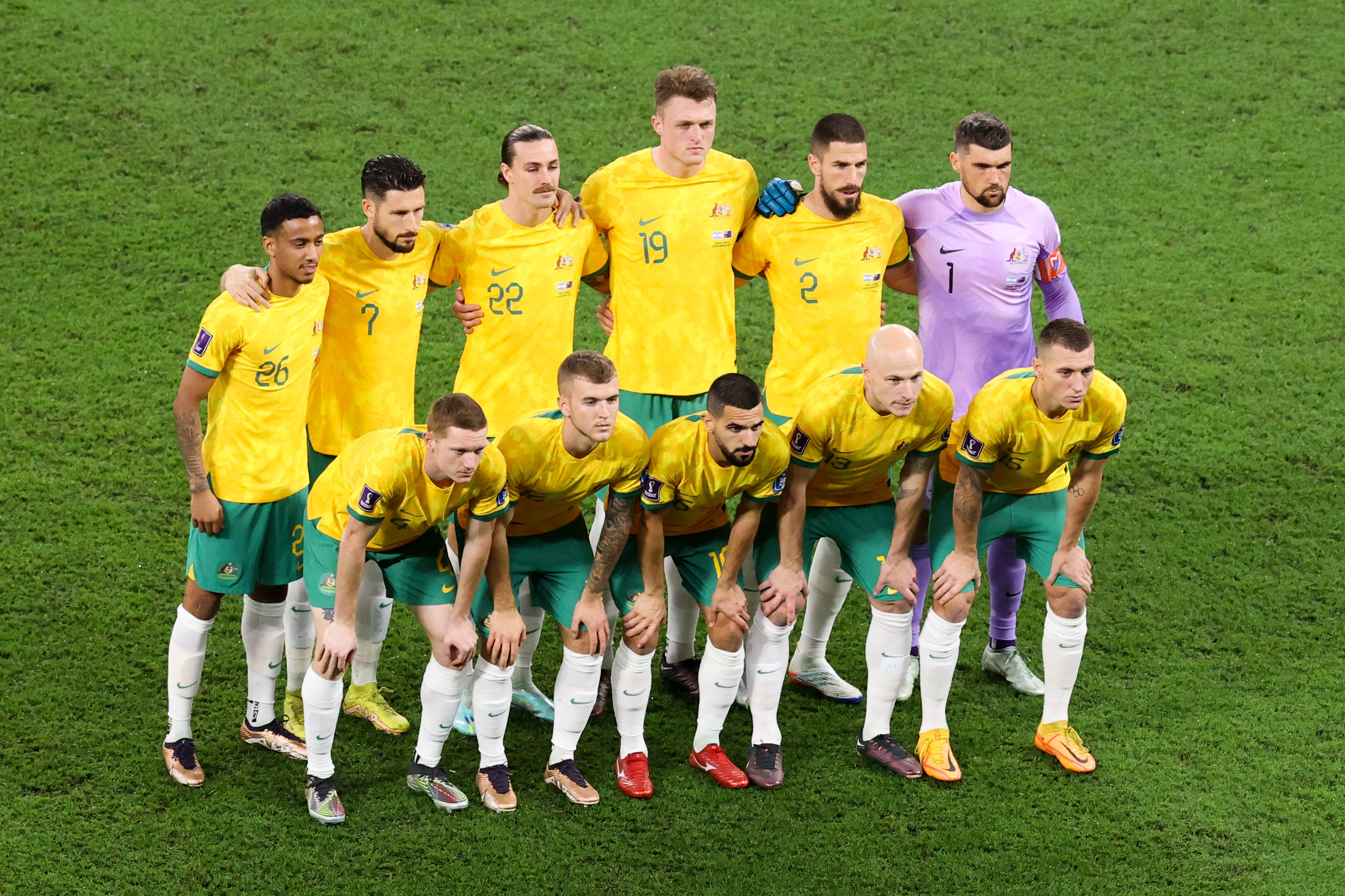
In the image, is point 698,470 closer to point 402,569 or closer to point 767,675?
point 767,675

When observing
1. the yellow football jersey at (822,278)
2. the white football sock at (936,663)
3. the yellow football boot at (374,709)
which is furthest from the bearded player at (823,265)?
the yellow football boot at (374,709)

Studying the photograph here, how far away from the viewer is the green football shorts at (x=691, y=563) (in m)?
5.97

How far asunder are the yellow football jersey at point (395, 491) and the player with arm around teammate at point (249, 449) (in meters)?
0.26

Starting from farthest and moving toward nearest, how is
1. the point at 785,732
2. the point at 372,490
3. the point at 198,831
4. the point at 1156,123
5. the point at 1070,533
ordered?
the point at 1156,123 → the point at 785,732 → the point at 1070,533 → the point at 198,831 → the point at 372,490

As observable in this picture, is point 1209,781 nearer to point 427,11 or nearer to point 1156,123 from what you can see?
point 1156,123

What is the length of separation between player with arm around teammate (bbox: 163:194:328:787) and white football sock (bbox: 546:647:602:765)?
3.72ft

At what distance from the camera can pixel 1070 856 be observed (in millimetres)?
5691

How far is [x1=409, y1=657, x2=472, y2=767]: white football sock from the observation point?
572 cm

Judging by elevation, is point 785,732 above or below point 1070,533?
below

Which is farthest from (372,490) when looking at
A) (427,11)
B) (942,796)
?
(427,11)

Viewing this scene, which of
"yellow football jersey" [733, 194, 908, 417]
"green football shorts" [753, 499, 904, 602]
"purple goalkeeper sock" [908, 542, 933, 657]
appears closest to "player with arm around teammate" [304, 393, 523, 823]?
"green football shorts" [753, 499, 904, 602]

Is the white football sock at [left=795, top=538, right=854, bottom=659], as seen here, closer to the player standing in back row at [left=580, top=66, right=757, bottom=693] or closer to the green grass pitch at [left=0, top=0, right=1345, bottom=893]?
the green grass pitch at [left=0, top=0, right=1345, bottom=893]

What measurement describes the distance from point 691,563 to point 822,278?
129 centimetres

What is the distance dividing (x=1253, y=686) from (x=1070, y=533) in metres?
1.46
